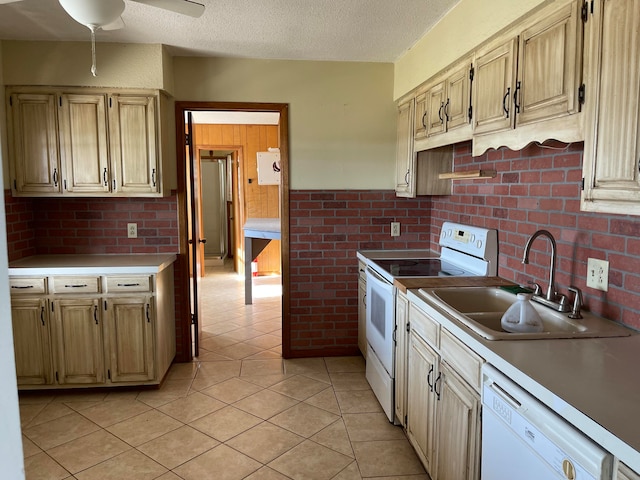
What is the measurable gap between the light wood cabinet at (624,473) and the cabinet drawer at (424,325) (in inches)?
39.4

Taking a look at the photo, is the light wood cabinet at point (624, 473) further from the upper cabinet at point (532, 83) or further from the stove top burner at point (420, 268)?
the stove top burner at point (420, 268)

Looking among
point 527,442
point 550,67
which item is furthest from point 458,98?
point 527,442

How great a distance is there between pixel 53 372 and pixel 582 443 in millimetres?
3119

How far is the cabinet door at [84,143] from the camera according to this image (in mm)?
3111

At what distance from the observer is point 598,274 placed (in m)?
1.78

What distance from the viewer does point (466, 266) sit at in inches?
111

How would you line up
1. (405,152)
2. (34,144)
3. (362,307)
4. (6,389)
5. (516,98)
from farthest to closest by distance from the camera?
1. (362,307)
2. (405,152)
3. (34,144)
4. (516,98)
5. (6,389)

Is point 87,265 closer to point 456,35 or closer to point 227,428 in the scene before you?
point 227,428

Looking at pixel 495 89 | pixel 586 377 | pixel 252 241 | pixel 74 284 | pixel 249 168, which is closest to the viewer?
pixel 586 377

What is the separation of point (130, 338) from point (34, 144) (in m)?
1.48

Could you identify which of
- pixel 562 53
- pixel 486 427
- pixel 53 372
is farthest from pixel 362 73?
pixel 53 372

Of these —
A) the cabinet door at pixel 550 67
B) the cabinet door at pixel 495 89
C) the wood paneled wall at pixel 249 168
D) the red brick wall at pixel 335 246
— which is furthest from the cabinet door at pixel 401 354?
the wood paneled wall at pixel 249 168

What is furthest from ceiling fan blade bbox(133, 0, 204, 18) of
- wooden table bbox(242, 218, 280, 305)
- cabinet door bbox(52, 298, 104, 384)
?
wooden table bbox(242, 218, 280, 305)

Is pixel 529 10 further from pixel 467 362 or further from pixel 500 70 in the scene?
pixel 467 362
